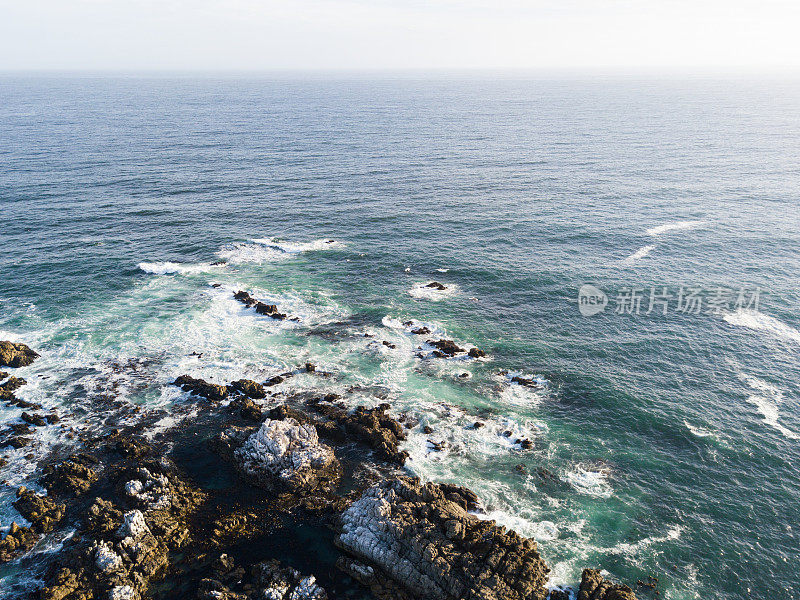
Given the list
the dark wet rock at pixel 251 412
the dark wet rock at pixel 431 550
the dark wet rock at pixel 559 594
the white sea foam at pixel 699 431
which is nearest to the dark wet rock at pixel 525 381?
the white sea foam at pixel 699 431

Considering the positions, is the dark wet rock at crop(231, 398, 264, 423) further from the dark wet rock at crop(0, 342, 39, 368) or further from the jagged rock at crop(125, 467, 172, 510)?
the dark wet rock at crop(0, 342, 39, 368)

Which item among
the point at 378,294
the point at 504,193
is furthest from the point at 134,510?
the point at 504,193

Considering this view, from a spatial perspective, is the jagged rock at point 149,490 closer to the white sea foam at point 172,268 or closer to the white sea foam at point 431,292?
the white sea foam at point 431,292

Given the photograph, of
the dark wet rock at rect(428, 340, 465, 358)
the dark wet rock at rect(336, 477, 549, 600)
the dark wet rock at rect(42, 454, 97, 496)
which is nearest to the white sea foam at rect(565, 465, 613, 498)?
the dark wet rock at rect(336, 477, 549, 600)

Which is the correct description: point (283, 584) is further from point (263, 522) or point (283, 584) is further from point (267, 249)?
point (267, 249)

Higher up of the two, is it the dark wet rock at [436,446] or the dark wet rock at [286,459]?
the dark wet rock at [286,459]

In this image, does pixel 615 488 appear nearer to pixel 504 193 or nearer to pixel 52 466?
pixel 52 466
